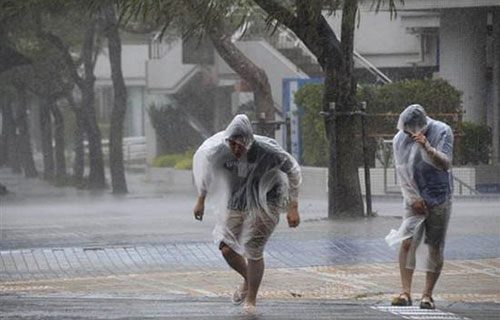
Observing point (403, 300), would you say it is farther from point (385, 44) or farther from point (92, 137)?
Answer: point (92, 137)

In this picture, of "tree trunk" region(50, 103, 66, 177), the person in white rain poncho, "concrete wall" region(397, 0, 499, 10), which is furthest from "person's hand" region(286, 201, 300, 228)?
"tree trunk" region(50, 103, 66, 177)

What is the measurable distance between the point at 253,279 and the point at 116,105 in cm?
2588

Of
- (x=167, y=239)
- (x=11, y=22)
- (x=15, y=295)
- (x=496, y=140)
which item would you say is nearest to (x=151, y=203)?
(x=11, y=22)

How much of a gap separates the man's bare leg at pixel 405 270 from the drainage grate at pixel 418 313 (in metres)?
0.22

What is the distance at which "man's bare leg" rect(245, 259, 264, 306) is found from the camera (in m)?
10.7

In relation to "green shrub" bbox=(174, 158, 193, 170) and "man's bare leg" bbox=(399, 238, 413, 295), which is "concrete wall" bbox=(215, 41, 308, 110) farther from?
"man's bare leg" bbox=(399, 238, 413, 295)

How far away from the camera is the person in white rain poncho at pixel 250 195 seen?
1080 cm

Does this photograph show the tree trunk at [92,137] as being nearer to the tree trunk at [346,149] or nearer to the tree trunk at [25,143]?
the tree trunk at [25,143]

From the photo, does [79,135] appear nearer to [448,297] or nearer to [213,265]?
[213,265]

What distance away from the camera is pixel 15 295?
1203 cm

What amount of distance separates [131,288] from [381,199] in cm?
1313

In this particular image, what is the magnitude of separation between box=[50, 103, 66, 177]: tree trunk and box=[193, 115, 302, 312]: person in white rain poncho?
32185 mm

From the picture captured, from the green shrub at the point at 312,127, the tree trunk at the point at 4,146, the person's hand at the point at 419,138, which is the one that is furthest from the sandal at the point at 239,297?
the tree trunk at the point at 4,146

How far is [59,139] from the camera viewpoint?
43.3 m
